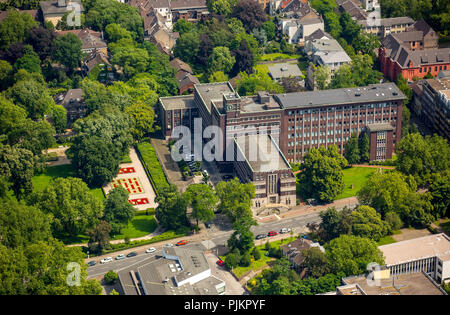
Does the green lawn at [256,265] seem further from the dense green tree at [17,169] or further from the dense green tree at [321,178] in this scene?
the dense green tree at [17,169]

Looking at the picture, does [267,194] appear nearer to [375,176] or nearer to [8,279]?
[375,176]

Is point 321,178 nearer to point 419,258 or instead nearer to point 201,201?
point 201,201

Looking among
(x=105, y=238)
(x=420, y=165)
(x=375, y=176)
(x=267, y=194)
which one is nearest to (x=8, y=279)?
(x=105, y=238)

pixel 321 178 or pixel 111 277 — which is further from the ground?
pixel 321 178

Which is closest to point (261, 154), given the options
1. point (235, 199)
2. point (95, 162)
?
point (235, 199)

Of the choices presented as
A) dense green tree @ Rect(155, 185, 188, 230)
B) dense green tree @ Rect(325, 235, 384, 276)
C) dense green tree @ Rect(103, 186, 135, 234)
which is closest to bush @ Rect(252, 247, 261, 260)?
dense green tree @ Rect(325, 235, 384, 276)

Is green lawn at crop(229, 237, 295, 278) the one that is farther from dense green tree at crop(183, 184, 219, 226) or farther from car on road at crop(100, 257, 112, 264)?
car on road at crop(100, 257, 112, 264)
